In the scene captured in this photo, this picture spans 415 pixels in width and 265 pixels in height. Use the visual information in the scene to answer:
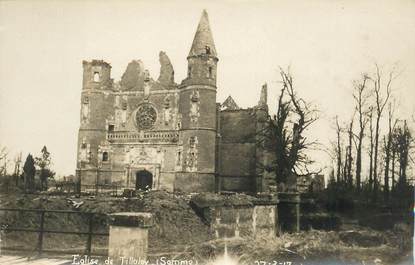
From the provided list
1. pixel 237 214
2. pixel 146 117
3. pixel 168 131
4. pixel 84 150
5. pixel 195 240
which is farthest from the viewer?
pixel 146 117

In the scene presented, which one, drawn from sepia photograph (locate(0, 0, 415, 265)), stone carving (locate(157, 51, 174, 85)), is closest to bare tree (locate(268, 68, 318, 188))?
sepia photograph (locate(0, 0, 415, 265))

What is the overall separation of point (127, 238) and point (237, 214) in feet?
32.0

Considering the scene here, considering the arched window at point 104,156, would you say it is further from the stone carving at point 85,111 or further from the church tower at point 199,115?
the church tower at point 199,115

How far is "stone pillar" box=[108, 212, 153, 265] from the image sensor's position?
686 centimetres

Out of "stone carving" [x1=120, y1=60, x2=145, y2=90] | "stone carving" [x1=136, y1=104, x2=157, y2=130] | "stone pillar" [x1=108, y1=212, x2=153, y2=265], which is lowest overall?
"stone pillar" [x1=108, y1=212, x2=153, y2=265]

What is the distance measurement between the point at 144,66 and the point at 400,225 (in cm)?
2403

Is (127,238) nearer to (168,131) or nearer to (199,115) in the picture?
(199,115)

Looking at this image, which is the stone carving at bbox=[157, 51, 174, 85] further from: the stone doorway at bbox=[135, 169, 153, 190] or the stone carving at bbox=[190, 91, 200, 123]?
the stone doorway at bbox=[135, 169, 153, 190]

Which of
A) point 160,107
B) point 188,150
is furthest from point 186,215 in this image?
point 160,107

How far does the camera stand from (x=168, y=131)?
101 feet

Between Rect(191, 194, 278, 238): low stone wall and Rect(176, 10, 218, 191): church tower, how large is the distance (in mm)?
11092

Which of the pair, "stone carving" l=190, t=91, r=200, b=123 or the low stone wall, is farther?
"stone carving" l=190, t=91, r=200, b=123

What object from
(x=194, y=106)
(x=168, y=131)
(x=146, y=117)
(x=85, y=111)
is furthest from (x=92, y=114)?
(x=194, y=106)

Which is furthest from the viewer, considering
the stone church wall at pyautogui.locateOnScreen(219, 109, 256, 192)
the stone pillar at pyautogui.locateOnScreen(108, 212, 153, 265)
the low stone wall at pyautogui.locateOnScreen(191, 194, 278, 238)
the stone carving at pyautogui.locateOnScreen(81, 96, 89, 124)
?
the stone church wall at pyautogui.locateOnScreen(219, 109, 256, 192)
